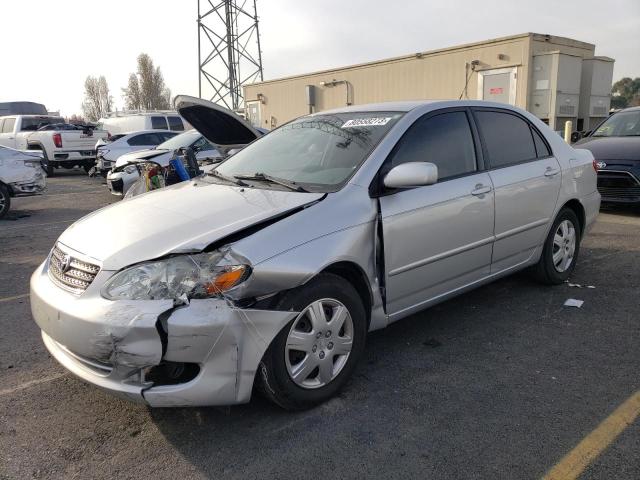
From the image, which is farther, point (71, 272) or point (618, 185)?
point (618, 185)

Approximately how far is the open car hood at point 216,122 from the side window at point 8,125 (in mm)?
16309

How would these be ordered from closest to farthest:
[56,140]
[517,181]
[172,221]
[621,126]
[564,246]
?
1. [172,221]
2. [517,181]
3. [564,246]
4. [621,126]
5. [56,140]

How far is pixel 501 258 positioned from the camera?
13.6ft

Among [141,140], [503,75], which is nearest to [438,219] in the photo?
[503,75]

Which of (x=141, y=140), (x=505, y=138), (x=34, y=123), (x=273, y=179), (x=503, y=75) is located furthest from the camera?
(x=34, y=123)

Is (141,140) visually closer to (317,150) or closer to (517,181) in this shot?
(317,150)

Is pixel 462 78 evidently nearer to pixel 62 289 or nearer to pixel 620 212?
pixel 620 212

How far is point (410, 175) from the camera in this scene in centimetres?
309

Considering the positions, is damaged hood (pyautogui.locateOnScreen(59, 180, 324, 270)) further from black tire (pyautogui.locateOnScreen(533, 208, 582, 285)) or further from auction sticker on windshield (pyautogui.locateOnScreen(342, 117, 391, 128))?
black tire (pyautogui.locateOnScreen(533, 208, 582, 285))

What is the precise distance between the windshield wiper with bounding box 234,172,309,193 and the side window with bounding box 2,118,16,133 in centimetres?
1799

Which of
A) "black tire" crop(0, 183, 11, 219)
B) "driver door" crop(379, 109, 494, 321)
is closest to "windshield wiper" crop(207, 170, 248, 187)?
"driver door" crop(379, 109, 494, 321)

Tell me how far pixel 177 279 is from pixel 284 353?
26.0 inches

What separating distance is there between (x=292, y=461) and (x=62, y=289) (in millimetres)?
1489

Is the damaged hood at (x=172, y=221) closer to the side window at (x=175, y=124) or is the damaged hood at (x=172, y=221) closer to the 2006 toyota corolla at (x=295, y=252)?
the 2006 toyota corolla at (x=295, y=252)
